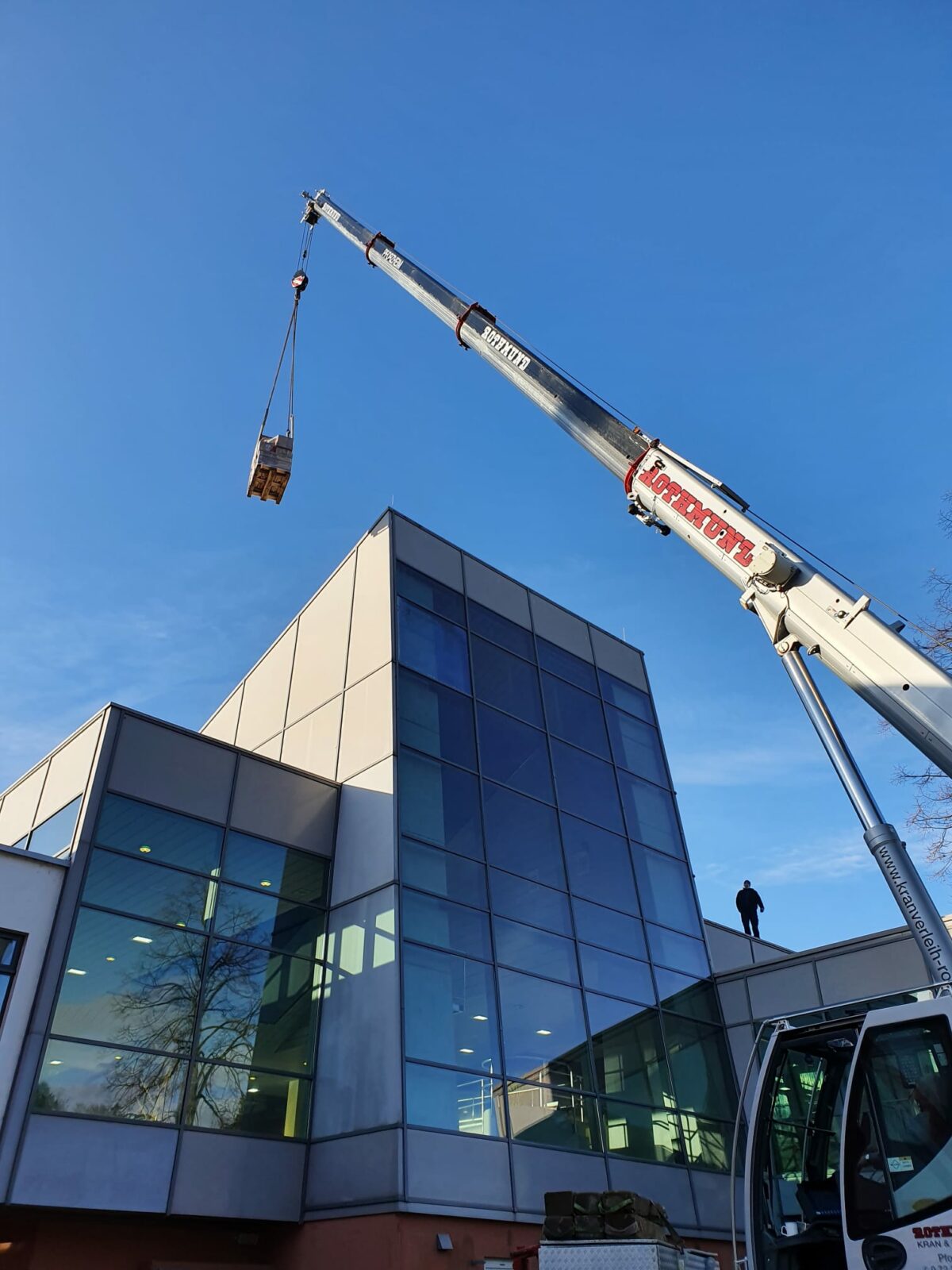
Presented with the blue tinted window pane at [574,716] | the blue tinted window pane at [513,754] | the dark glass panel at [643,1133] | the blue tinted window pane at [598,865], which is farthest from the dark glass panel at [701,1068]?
the blue tinted window pane at [574,716]

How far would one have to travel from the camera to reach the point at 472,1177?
1246 centimetres

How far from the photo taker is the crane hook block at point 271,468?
1811cm

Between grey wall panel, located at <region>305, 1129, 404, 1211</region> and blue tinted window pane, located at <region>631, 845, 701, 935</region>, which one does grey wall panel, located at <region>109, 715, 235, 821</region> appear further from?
blue tinted window pane, located at <region>631, 845, 701, 935</region>

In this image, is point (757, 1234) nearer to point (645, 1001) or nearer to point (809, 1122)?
point (809, 1122)

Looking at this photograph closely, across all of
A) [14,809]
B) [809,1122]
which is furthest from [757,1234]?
[14,809]

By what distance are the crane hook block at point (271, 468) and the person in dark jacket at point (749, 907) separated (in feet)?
46.1

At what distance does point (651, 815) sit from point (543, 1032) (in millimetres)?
6673

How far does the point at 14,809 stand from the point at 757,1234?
47.9 ft

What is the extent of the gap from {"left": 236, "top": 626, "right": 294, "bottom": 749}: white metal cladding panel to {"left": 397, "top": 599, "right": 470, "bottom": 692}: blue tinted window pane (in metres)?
3.47

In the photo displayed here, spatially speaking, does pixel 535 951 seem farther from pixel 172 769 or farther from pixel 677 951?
pixel 172 769

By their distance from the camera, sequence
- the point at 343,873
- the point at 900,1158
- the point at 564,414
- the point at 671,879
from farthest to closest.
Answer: the point at 671,879 < the point at 343,873 < the point at 564,414 < the point at 900,1158

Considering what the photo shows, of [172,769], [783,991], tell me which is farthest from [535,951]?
[172,769]

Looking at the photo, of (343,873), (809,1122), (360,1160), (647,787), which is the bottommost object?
(809,1122)

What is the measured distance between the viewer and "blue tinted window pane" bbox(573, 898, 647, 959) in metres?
17.0
